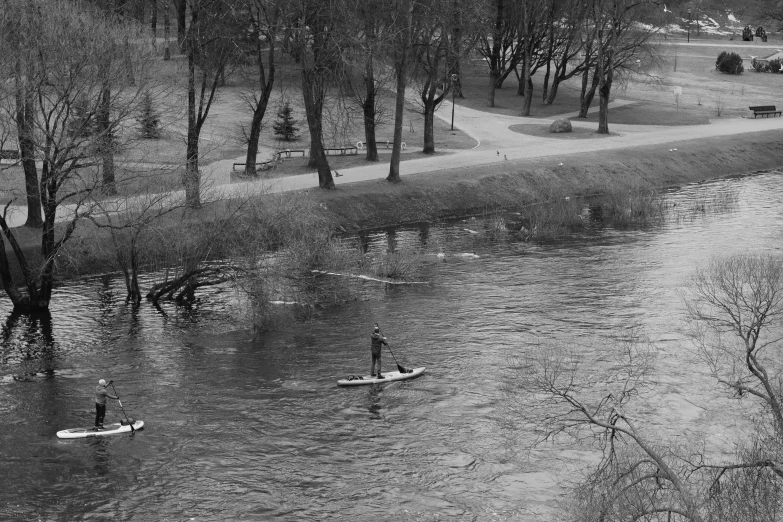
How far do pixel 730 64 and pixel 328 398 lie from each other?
9163cm

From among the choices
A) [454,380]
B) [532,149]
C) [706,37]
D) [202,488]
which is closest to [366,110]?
[532,149]

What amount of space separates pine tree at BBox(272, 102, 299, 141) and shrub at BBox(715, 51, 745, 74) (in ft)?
189

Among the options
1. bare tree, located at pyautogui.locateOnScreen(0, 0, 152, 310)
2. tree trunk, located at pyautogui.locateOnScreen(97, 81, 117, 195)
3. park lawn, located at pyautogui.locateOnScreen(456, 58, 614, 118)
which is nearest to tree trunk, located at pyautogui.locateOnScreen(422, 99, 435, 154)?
park lawn, located at pyautogui.locateOnScreen(456, 58, 614, 118)

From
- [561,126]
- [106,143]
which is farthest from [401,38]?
[561,126]

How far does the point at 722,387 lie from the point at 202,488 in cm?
1549

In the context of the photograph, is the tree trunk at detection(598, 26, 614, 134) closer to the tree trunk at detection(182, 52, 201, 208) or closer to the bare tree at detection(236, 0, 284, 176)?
the bare tree at detection(236, 0, 284, 176)

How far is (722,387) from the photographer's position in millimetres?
29766

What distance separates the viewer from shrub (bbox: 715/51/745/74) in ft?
357

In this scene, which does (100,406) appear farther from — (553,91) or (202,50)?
(553,91)

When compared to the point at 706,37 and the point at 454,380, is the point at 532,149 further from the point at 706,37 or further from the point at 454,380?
the point at 706,37

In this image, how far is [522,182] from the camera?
62000 millimetres

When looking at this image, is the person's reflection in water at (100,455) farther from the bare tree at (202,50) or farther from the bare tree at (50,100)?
the bare tree at (202,50)

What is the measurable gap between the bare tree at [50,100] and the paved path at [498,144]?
263 inches

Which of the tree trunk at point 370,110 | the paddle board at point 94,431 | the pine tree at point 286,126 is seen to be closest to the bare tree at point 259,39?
the tree trunk at point 370,110
